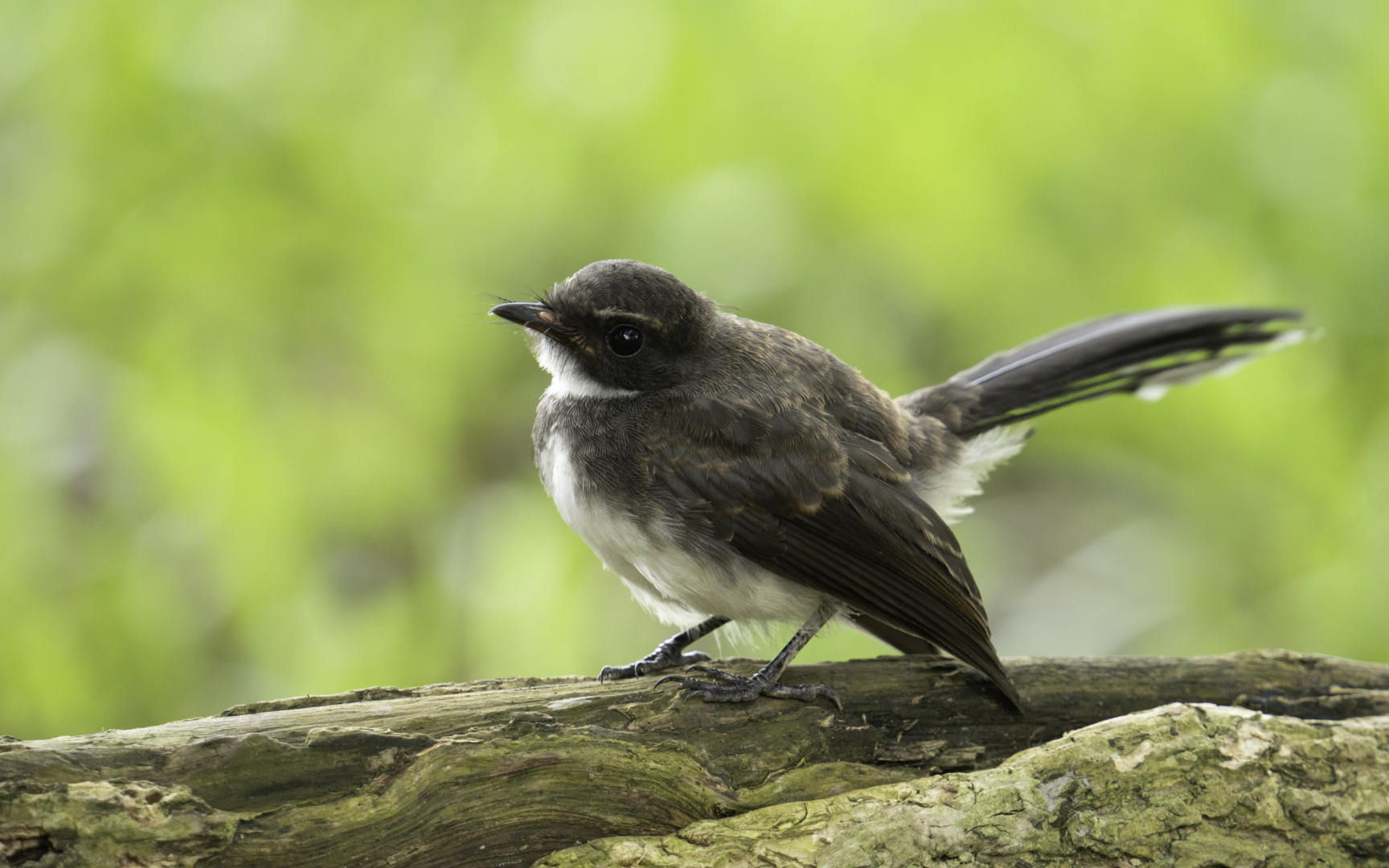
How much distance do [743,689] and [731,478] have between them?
60cm

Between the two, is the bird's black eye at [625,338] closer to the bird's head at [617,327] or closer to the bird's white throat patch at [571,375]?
the bird's head at [617,327]

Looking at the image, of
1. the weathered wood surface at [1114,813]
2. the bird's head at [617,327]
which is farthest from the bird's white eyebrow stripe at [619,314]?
the weathered wood surface at [1114,813]

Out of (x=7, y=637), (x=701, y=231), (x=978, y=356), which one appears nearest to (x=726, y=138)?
(x=701, y=231)

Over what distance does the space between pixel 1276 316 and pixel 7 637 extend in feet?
16.8

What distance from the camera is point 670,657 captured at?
144 inches

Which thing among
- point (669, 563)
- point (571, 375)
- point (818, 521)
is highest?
point (571, 375)

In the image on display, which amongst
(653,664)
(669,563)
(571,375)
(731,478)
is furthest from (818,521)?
(571,375)

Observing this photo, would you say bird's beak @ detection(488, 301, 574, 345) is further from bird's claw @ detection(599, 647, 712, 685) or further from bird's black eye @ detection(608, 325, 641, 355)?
bird's claw @ detection(599, 647, 712, 685)

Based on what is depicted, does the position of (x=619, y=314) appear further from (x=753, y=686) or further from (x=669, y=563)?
(x=753, y=686)

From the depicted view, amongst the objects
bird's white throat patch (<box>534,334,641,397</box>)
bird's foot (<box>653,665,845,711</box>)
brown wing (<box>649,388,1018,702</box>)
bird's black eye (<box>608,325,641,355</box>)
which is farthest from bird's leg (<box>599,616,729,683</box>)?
bird's black eye (<box>608,325,641,355</box>)

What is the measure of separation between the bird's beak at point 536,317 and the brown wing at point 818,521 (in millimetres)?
415

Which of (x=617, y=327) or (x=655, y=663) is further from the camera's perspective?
(x=655, y=663)

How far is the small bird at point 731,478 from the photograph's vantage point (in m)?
3.20

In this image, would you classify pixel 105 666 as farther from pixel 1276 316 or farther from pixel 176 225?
pixel 1276 316
